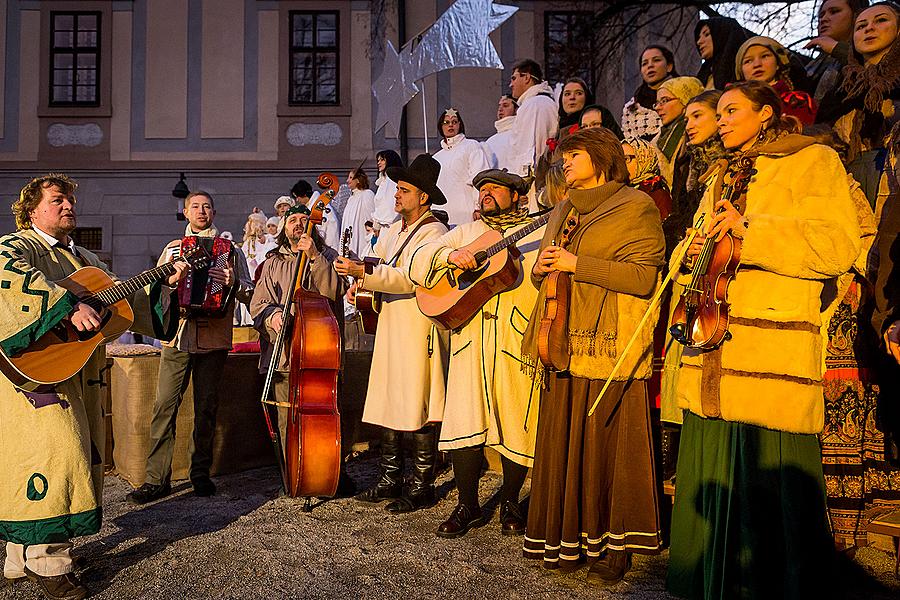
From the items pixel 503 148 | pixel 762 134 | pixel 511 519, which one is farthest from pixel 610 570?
pixel 503 148

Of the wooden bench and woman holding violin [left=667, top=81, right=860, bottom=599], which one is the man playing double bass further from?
the wooden bench

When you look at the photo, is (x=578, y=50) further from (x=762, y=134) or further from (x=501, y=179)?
(x=762, y=134)

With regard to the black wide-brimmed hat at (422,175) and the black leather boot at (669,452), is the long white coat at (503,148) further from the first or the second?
the black leather boot at (669,452)

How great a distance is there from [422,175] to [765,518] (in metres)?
3.08

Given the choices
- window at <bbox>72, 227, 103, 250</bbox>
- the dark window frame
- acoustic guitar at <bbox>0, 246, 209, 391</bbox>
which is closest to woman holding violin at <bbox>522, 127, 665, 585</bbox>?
acoustic guitar at <bbox>0, 246, 209, 391</bbox>

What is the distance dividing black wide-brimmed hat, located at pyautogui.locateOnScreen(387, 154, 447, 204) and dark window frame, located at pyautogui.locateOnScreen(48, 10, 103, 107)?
1537 centimetres

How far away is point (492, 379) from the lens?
16.3 ft

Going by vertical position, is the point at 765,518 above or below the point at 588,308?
below

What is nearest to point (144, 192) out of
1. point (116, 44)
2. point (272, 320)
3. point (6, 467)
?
point (116, 44)

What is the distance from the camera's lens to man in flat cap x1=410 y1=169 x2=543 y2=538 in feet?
16.1

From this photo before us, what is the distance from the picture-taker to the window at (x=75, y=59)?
741 inches

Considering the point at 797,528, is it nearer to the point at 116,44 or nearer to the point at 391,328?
the point at 391,328

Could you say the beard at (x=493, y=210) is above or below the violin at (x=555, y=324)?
above

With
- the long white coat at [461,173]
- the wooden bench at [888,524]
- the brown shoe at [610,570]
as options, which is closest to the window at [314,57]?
the long white coat at [461,173]
